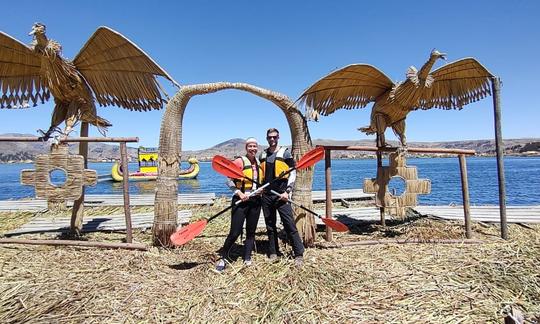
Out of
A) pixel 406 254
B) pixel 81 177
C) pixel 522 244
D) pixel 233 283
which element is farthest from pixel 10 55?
pixel 522 244

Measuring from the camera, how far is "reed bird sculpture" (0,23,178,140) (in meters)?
4.84

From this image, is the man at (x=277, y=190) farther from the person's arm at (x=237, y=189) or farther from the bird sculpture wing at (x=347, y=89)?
the bird sculpture wing at (x=347, y=89)

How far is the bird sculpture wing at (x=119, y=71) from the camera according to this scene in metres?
4.89

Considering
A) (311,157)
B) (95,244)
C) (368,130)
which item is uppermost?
(368,130)

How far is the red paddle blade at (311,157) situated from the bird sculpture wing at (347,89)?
895mm

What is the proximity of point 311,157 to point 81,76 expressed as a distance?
433cm

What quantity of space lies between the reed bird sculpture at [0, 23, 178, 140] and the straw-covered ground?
2.54 m

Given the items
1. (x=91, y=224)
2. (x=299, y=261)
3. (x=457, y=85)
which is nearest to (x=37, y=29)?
(x=91, y=224)

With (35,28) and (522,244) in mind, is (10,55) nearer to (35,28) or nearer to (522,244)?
(35,28)

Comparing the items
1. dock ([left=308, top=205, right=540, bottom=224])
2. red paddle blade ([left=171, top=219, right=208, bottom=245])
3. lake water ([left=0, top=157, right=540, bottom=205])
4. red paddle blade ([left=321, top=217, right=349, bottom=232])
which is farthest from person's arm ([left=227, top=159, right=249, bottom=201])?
lake water ([left=0, top=157, right=540, bottom=205])

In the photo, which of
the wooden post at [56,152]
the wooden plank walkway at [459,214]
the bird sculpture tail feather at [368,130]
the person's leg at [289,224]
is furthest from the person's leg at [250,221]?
the wooden post at [56,152]

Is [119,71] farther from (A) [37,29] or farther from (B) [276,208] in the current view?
(B) [276,208]

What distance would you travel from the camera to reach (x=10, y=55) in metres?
5.07

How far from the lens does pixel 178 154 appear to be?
209 inches
